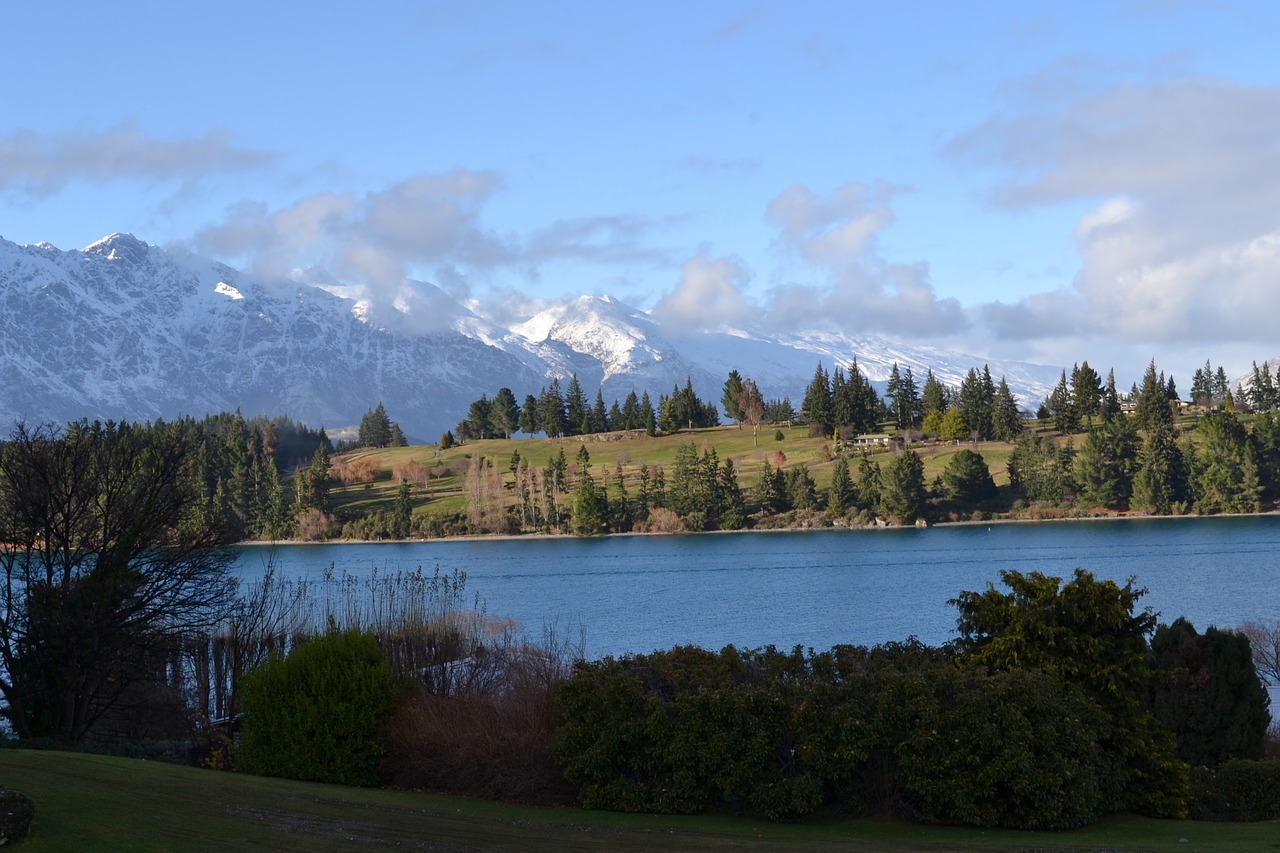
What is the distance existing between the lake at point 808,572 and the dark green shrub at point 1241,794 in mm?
22665

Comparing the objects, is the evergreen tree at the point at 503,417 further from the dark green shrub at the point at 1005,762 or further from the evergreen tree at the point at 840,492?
the dark green shrub at the point at 1005,762

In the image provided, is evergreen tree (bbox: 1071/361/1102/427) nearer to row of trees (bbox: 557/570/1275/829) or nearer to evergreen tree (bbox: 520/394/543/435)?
evergreen tree (bbox: 520/394/543/435)

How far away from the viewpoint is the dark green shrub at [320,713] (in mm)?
21797

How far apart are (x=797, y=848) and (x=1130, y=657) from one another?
25.4 ft

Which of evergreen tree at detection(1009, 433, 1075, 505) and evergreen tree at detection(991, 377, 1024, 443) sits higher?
evergreen tree at detection(991, 377, 1024, 443)

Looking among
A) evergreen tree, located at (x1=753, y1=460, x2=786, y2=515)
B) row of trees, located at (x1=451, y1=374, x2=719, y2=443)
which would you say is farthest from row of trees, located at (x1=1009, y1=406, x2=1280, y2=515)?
row of trees, located at (x1=451, y1=374, x2=719, y2=443)

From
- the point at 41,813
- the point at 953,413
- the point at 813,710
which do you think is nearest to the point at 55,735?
the point at 41,813

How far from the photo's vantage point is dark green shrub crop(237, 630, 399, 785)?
21797mm

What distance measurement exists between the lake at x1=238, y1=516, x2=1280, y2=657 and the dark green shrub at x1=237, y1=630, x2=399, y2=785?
20084mm

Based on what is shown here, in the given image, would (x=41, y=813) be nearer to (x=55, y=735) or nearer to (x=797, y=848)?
(x=797, y=848)

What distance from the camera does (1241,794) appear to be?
19.3 meters

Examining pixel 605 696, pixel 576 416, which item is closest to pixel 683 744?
pixel 605 696

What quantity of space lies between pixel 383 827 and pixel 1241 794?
13.3 meters

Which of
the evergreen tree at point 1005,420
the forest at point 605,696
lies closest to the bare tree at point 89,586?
the forest at point 605,696
